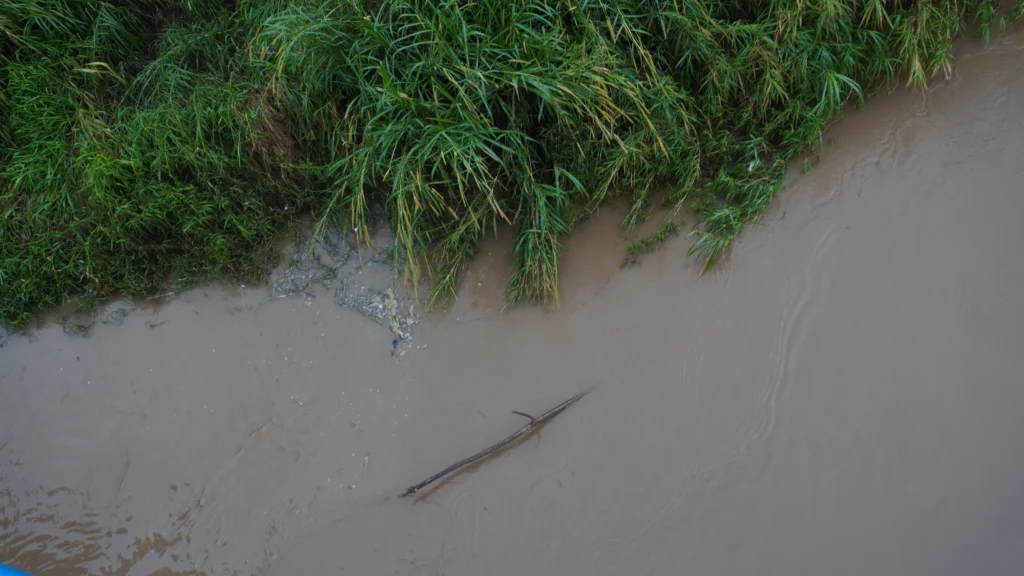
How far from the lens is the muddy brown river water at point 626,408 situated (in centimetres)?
229

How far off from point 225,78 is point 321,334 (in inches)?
57.5

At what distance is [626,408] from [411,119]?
155 centimetres

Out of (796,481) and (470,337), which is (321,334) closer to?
(470,337)

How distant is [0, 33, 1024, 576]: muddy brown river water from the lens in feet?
7.50

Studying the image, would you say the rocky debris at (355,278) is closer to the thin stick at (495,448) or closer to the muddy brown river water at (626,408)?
the muddy brown river water at (626,408)

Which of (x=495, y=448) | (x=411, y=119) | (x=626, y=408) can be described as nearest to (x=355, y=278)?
(x=411, y=119)

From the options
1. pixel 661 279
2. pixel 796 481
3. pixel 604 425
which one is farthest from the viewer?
pixel 661 279

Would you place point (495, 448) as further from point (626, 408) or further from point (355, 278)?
point (355, 278)

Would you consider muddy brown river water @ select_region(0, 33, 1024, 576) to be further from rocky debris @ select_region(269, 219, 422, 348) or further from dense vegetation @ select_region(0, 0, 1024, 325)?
dense vegetation @ select_region(0, 0, 1024, 325)

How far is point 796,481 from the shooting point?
231 cm

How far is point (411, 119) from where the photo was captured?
7.99 ft

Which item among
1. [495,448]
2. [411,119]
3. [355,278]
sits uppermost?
[411,119]

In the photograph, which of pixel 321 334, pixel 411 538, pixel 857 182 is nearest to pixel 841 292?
pixel 857 182

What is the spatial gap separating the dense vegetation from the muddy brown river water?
229 millimetres
